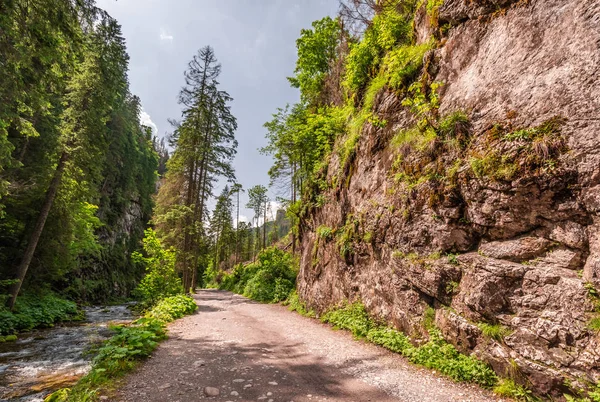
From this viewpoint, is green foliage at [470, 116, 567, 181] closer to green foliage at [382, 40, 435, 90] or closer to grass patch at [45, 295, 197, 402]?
green foliage at [382, 40, 435, 90]

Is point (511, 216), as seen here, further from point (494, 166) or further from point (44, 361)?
point (44, 361)

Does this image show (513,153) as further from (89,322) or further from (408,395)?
(89,322)

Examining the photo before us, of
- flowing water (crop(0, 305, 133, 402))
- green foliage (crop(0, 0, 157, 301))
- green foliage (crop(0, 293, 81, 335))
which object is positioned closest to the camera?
flowing water (crop(0, 305, 133, 402))

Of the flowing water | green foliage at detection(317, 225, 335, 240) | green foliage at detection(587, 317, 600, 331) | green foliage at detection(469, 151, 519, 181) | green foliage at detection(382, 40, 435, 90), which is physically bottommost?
the flowing water

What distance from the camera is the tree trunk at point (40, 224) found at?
1255cm

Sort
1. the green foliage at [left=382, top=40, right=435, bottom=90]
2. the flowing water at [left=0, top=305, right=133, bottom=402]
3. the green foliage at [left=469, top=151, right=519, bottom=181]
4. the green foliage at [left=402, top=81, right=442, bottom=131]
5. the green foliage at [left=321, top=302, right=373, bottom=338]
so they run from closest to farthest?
the flowing water at [left=0, top=305, right=133, bottom=402]
the green foliage at [left=469, top=151, right=519, bottom=181]
the green foliage at [left=402, top=81, right=442, bottom=131]
the green foliage at [left=321, top=302, right=373, bottom=338]
the green foliage at [left=382, top=40, right=435, bottom=90]

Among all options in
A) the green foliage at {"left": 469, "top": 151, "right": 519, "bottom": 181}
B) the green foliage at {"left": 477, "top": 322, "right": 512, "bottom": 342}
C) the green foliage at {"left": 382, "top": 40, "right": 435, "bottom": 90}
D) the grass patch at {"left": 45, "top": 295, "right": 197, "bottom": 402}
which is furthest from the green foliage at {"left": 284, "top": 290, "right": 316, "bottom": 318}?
the green foliage at {"left": 382, "top": 40, "right": 435, "bottom": 90}

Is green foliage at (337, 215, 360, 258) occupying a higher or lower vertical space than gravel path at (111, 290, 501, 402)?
higher

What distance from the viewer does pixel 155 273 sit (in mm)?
14977

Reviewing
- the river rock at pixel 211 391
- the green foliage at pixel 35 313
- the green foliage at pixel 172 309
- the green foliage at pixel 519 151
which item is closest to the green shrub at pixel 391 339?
the river rock at pixel 211 391

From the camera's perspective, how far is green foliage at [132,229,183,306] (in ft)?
48.9

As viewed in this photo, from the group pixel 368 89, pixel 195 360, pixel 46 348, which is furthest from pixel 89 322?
pixel 368 89

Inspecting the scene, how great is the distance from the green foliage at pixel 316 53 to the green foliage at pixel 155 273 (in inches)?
556

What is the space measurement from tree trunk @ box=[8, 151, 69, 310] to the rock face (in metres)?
15.5
